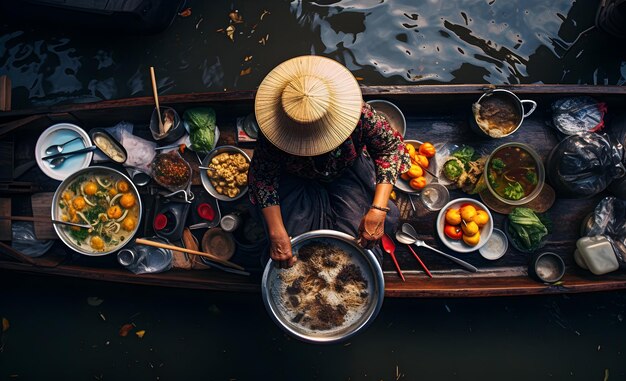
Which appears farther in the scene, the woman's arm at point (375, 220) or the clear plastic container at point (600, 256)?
the clear plastic container at point (600, 256)

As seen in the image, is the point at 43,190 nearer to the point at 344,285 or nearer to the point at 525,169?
the point at 344,285

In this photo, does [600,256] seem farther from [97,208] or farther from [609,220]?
[97,208]

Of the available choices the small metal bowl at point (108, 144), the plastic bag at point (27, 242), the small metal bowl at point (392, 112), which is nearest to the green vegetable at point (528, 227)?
the small metal bowl at point (392, 112)

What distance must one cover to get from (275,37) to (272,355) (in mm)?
3271

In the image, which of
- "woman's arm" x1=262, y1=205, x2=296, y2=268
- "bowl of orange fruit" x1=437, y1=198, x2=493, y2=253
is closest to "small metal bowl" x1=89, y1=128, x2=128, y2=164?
"woman's arm" x1=262, y1=205, x2=296, y2=268

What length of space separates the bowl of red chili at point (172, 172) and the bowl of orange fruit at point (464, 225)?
2235 millimetres

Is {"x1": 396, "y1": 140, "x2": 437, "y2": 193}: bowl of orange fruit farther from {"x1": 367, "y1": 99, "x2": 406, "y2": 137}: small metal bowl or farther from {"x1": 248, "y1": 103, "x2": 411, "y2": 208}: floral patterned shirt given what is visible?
{"x1": 248, "y1": 103, "x2": 411, "y2": 208}: floral patterned shirt

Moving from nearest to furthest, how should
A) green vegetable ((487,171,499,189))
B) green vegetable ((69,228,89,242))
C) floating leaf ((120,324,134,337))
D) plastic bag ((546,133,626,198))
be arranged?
plastic bag ((546,133,626,198)), green vegetable ((487,171,499,189)), green vegetable ((69,228,89,242)), floating leaf ((120,324,134,337))

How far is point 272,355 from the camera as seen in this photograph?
3689 millimetres

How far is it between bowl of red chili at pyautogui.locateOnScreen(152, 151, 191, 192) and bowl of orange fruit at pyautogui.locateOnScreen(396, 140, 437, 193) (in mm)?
1871

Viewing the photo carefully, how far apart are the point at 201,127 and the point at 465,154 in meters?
2.34

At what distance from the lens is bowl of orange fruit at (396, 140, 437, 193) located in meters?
3.28

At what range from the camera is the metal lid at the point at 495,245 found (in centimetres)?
331

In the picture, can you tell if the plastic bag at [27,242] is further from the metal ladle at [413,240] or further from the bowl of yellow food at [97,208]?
the metal ladle at [413,240]
